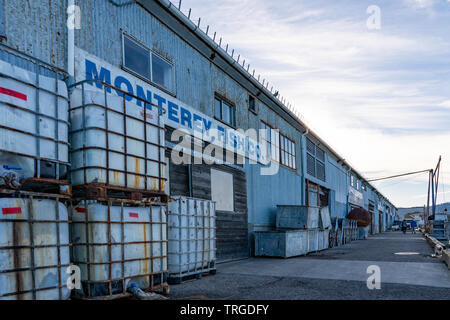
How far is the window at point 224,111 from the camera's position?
1355 cm

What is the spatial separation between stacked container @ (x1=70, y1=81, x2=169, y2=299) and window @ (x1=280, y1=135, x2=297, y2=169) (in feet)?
42.1

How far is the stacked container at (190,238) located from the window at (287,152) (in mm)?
10213

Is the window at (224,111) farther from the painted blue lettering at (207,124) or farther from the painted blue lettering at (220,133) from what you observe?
the painted blue lettering at (207,124)

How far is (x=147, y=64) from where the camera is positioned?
1007cm

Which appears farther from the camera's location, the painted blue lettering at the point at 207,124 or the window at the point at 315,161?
the window at the point at 315,161

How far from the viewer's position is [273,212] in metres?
17.5

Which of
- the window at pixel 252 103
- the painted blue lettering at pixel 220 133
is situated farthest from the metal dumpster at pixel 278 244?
the window at pixel 252 103

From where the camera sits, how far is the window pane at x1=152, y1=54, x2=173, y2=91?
34.1 ft

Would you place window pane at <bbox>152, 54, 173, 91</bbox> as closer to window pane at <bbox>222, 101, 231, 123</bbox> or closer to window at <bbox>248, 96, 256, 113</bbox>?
window pane at <bbox>222, 101, 231, 123</bbox>

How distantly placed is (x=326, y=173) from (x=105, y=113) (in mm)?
24494

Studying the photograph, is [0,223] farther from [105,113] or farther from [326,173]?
[326,173]

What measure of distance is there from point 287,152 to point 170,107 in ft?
35.2

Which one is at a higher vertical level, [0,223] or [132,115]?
[132,115]
